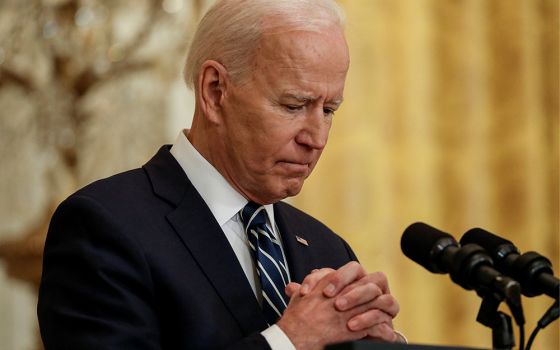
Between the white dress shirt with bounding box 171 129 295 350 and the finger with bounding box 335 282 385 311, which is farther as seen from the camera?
the white dress shirt with bounding box 171 129 295 350

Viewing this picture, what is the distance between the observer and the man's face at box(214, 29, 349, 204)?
8.06 feet

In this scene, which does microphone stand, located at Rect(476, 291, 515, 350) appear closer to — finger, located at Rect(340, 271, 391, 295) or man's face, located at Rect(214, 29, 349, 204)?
finger, located at Rect(340, 271, 391, 295)

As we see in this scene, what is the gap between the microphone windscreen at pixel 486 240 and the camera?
2.06m

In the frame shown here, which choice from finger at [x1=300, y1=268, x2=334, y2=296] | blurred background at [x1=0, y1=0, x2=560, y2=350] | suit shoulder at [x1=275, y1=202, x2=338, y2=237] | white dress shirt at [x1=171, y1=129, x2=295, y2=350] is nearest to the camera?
finger at [x1=300, y1=268, x2=334, y2=296]

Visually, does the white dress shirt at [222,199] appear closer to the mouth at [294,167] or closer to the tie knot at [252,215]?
the tie knot at [252,215]

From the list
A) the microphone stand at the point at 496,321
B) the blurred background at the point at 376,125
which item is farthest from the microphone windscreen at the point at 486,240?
the blurred background at the point at 376,125

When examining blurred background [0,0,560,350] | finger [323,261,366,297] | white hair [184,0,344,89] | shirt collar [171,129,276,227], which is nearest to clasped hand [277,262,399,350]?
finger [323,261,366,297]

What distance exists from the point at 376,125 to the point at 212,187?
6.76 ft

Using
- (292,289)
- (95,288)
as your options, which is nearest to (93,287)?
(95,288)

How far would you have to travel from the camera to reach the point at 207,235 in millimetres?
2426

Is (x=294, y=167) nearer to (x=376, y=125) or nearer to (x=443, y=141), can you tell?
(x=376, y=125)

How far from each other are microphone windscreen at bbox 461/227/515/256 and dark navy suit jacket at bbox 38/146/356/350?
456 mm

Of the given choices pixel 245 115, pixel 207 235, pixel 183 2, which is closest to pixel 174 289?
pixel 207 235

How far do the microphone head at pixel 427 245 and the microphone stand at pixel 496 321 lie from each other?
11 cm
